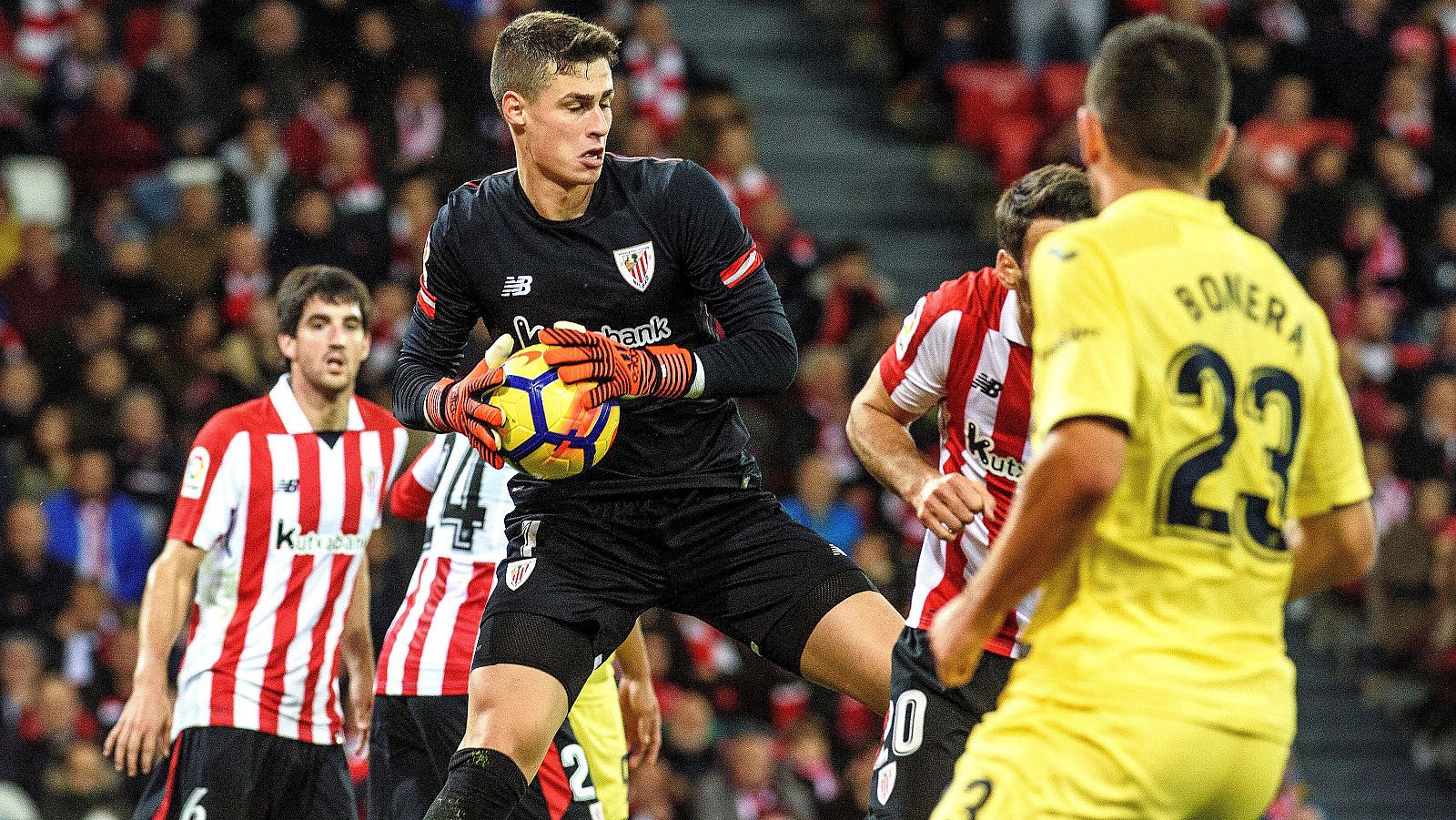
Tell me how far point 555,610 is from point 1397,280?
36.8 feet

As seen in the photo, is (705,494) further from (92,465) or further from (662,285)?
(92,465)

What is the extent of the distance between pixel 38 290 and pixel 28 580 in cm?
195

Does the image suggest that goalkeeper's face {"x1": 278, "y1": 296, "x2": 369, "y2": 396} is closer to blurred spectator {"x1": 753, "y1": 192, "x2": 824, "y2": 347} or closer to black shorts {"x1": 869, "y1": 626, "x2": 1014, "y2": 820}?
black shorts {"x1": 869, "y1": 626, "x2": 1014, "y2": 820}

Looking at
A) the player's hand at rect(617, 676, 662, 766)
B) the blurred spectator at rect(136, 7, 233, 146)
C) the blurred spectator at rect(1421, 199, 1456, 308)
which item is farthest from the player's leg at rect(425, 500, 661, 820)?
the blurred spectator at rect(1421, 199, 1456, 308)

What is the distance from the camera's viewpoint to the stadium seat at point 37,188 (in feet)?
38.6

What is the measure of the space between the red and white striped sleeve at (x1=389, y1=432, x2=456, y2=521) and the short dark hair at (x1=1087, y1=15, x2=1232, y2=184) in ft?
10.8

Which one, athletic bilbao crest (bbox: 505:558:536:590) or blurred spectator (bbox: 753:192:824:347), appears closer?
athletic bilbao crest (bbox: 505:558:536:590)

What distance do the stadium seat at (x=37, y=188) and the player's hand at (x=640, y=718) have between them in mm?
7118

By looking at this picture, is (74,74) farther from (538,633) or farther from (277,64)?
(538,633)

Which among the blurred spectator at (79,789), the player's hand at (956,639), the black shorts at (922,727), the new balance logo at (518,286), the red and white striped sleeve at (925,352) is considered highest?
the new balance logo at (518,286)

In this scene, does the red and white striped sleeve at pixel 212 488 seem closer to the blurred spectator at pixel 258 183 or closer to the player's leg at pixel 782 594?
the player's leg at pixel 782 594

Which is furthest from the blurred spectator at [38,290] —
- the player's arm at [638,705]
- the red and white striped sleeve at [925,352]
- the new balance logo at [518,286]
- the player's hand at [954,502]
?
the player's hand at [954,502]

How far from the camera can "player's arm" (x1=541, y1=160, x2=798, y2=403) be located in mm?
4828

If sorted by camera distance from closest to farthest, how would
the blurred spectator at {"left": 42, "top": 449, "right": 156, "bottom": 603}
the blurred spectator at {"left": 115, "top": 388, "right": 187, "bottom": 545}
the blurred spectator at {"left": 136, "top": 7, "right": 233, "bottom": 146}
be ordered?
the blurred spectator at {"left": 42, "top": 449, "right": 156, "bottom": 603}, the blurred spectator at {"left": 115, "top": 388, "right": 187, "bottom": 545}, the blurred spectator at {"left": 136, "top": 7, "right": 233, "bottom": 146}
